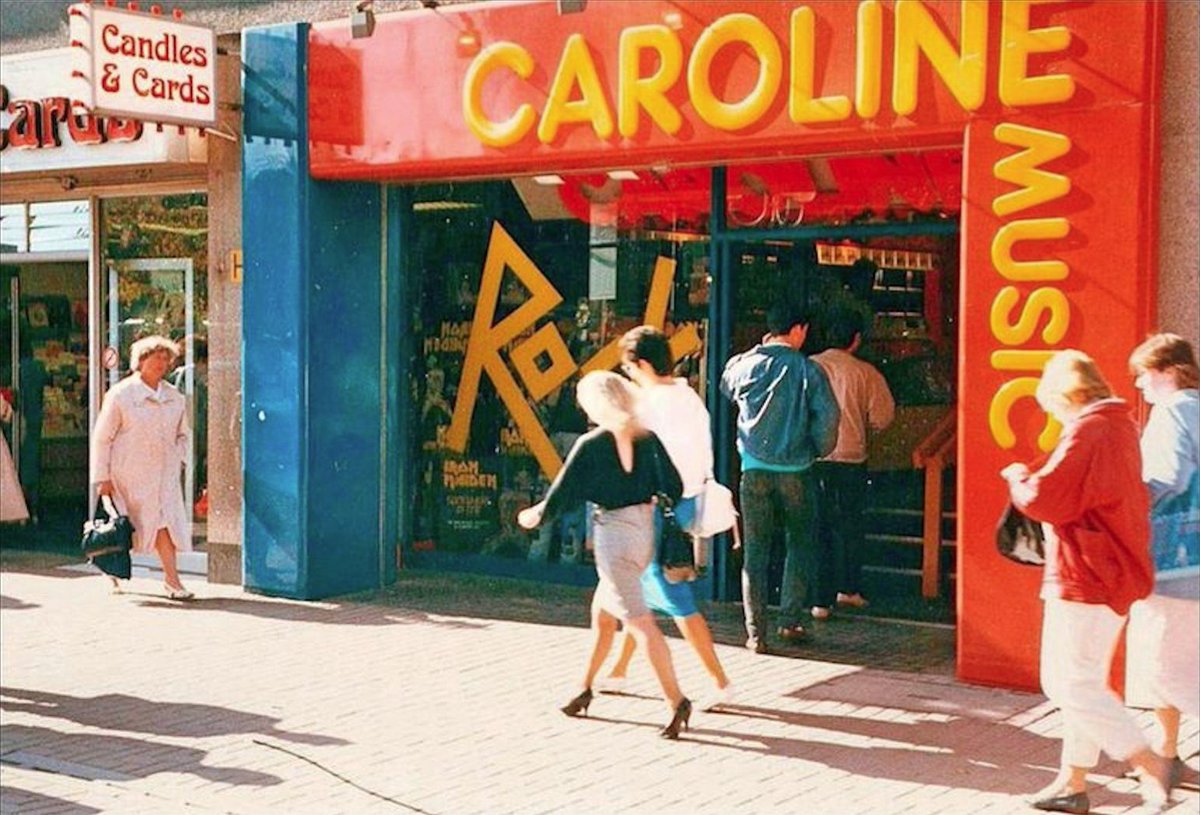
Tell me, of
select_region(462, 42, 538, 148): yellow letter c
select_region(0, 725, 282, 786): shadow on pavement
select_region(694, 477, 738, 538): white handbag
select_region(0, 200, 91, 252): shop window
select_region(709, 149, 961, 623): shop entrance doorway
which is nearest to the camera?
select_region(0, 725, 282, 786): shadow on pavement

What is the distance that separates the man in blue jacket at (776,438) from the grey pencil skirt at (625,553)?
171 cm

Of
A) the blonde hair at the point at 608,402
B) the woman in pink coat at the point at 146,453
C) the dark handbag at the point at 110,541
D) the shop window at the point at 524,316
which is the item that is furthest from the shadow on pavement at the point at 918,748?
the woman in pink coat at the point at 146,453

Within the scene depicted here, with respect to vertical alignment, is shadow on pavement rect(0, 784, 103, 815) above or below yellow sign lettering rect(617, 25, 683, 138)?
below

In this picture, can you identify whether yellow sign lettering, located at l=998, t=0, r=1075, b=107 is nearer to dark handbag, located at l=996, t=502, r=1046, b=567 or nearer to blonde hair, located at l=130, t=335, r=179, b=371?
dark handbag, located at l=996, t=502, r=1046, b=567

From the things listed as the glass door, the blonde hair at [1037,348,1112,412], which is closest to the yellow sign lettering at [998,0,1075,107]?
the blonde hair at [1037,348,1112,412]

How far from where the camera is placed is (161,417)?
1127 centimetres

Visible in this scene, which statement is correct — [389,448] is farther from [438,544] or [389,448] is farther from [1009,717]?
[1009,717]

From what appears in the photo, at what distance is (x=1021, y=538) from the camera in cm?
671

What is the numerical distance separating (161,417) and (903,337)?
511 cm

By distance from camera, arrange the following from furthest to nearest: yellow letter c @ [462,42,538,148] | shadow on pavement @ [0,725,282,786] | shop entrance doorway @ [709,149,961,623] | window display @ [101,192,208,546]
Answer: window display @ [101,192,208,546]
yellow letter c @ [462,42,538,148]
shop entrance doorway @ [709,149,961,623]
shadow on pavement @ [0,725,282,786]

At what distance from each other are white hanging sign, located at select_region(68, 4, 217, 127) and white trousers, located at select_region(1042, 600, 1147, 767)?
7000mm

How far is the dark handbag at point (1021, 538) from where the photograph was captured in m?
6.68

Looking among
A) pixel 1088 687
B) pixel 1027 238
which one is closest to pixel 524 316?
pixel 1027 238

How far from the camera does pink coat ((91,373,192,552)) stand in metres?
11.1
